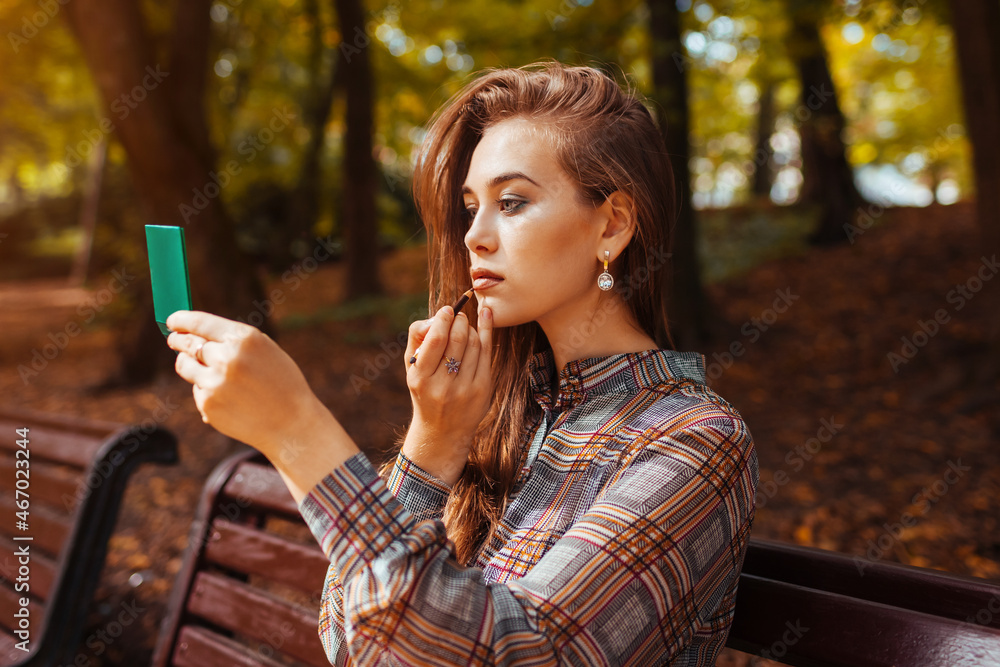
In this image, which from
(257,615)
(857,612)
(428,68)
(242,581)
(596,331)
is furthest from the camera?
(428,68)

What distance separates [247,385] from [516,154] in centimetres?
83

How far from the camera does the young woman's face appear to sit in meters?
1.62

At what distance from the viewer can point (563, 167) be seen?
1.63 m

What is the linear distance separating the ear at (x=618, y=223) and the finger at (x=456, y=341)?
0.40 metres

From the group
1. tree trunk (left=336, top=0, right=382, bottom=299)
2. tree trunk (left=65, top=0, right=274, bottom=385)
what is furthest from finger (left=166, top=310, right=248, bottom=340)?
tree trunk (left=336, top=0, right=382, bottom=299)

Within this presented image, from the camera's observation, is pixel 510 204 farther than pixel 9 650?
No

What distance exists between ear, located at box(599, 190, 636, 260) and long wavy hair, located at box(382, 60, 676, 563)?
0.02 meters

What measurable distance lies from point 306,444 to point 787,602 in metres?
1.05

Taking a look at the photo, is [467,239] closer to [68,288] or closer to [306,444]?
[306,444]

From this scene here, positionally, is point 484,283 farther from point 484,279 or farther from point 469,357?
point 469,357

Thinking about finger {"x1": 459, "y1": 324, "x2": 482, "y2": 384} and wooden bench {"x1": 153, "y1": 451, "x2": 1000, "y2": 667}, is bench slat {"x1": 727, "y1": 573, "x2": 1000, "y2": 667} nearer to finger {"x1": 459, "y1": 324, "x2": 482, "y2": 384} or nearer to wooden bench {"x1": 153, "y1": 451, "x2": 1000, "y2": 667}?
wooden bench {"x1": 153, "y1": 451, "x2": 1000, "y2": 667}

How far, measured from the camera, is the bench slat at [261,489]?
2.29 meters

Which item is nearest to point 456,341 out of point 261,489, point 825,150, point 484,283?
point 484,283

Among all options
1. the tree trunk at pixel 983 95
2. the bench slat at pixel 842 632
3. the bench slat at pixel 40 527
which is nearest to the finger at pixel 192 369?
the bench slat at pixel 842 632
